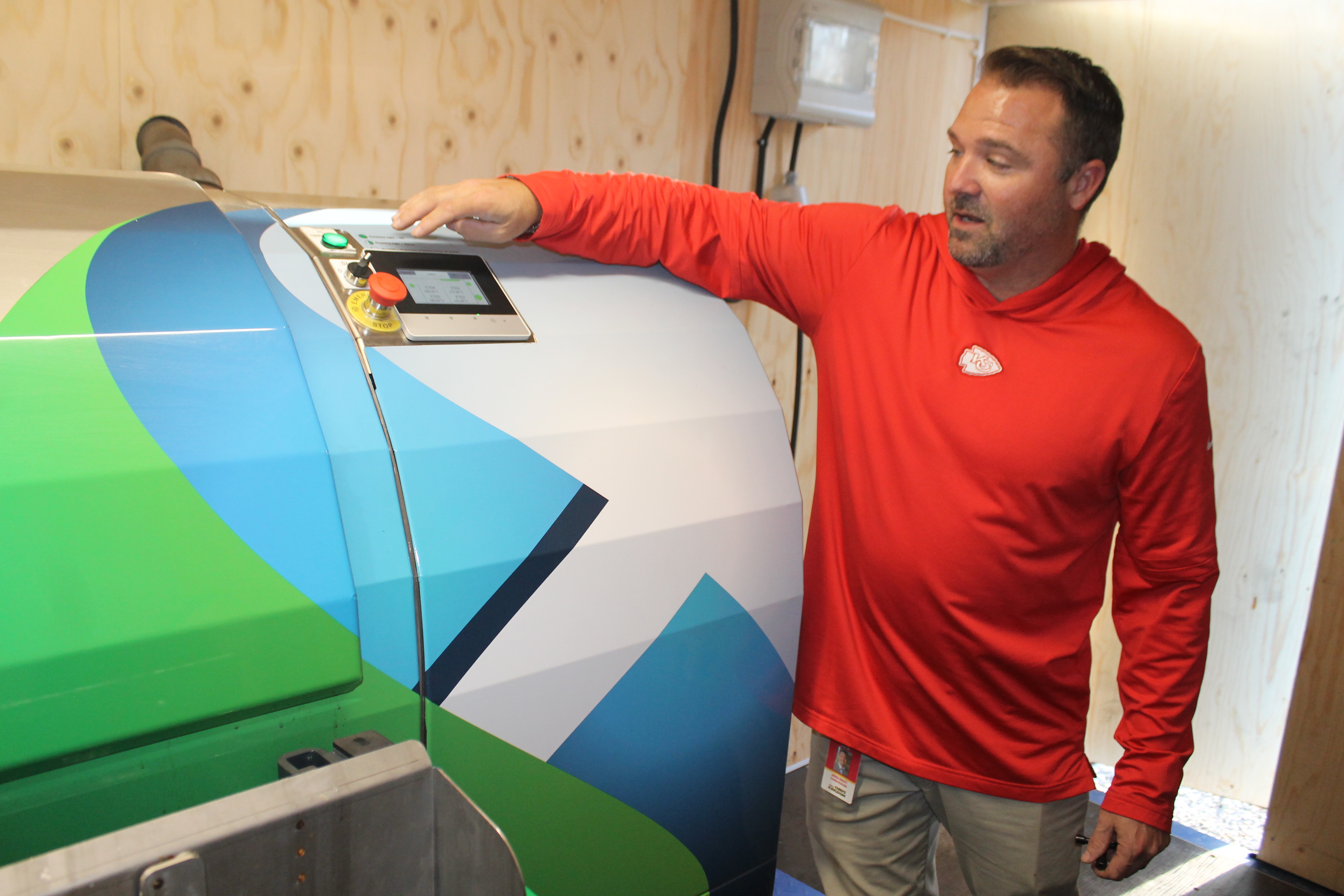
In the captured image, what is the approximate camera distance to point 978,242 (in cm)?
148

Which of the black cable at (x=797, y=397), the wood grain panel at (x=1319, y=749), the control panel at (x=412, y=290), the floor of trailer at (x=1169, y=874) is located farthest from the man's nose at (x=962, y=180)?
the wood grain panel at (x=1319, y=749)

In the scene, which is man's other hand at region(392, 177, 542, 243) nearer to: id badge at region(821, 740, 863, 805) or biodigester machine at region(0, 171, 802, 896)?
biodigester machine at region(0, 171, 802, 896)

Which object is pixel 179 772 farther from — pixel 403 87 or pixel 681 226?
pixel 403 87

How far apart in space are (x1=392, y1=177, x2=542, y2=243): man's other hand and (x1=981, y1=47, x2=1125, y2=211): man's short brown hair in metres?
0.74

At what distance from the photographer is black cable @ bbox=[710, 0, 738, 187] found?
245 cm

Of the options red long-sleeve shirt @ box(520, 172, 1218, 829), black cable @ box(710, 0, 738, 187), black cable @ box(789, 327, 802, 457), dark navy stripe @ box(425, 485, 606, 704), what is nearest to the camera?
dark navy stripe @ box(425, 485, 606, 704)

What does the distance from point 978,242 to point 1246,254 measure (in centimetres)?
187

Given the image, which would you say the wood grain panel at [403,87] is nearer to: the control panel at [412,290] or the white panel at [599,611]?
the control panel at [412,290]

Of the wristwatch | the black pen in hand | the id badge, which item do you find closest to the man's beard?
the wristwatch

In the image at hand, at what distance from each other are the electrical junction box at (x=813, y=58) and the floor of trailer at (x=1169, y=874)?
1.66m

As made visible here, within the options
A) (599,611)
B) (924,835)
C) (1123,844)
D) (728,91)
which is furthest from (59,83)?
(1123,844)

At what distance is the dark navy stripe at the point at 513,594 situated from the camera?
3.33 feet

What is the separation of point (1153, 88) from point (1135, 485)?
2.06 metres

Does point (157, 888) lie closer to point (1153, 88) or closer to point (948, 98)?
point (948, 98)
